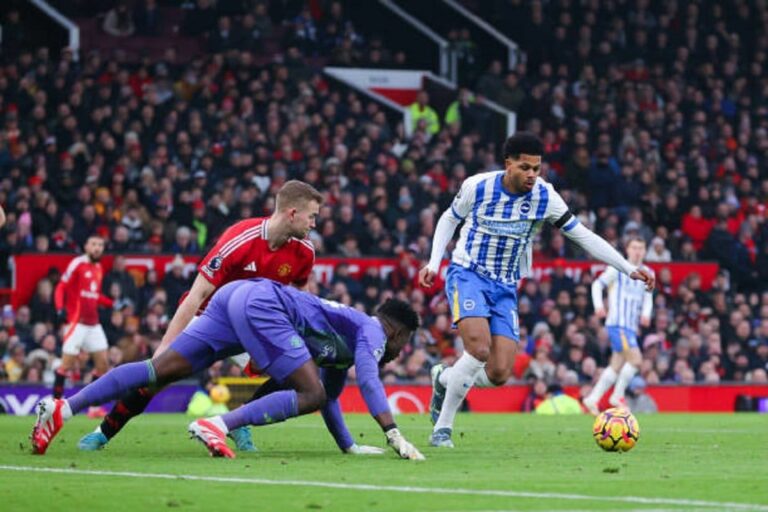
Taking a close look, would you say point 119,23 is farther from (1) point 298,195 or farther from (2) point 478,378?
(1) point 298,195

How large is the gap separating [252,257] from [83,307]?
1028cm

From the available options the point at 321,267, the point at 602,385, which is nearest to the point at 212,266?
the point at 602,385

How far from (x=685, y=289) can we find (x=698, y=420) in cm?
850

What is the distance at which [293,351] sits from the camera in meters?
10.7

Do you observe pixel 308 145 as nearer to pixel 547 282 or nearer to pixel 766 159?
pixel 547 282

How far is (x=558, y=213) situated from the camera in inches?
520

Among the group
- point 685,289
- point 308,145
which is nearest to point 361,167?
point 308,145

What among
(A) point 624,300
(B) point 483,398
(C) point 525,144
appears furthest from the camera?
(B) point 483,398

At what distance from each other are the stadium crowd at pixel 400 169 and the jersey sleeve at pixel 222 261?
1148 centimetres

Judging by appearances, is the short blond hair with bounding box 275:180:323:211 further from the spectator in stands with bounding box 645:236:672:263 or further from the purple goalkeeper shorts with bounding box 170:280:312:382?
the spectator in stands with bounding box 645:236:672:263

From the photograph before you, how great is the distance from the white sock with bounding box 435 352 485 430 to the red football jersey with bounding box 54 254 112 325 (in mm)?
9169

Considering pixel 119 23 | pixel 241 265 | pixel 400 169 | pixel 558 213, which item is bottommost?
pixel 241 265

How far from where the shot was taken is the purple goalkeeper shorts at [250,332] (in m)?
10.7

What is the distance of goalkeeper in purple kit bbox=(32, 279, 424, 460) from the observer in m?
10.6
